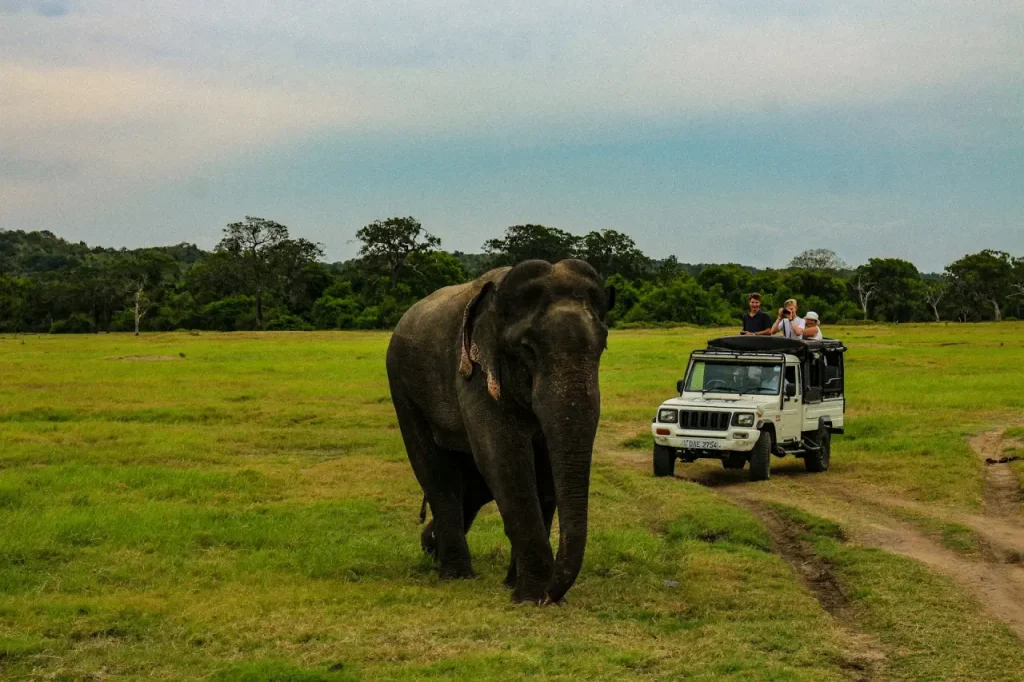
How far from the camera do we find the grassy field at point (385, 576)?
729cm

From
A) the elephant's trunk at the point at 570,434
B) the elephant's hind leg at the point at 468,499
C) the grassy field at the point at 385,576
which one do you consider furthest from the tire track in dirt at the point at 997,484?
the elephant's trunk at the point at 570,434

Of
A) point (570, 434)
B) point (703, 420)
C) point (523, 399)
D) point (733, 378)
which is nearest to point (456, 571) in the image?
point (523, 399)

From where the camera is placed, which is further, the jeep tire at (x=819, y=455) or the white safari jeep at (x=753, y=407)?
the jeep tire at (x=819, y=455)

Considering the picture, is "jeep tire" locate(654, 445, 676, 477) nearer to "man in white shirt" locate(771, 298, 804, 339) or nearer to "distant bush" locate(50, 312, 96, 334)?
"man in white shirt" locate(771, 298, 804, 339)

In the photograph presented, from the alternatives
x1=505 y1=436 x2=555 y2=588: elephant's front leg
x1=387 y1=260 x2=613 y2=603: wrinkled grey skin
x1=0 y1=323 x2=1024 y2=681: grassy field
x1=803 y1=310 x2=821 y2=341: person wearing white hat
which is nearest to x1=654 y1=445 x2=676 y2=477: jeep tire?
x1=0 y1=323 x2=1024 y2=681: grassy field

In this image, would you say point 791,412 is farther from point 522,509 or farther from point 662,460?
point 522,509

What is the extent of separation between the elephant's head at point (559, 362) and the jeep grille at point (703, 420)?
8.55 metres

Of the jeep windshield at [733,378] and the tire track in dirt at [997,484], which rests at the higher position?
the jeep windshield at [733,378]

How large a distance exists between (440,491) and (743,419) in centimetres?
759

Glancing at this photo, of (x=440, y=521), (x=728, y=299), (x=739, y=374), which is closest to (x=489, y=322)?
(x=440, y=521)

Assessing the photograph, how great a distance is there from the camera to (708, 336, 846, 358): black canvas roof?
18.3m

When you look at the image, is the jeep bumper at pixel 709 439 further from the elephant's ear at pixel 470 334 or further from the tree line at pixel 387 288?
the tree line at pixel 387 288

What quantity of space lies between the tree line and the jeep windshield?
201 feet

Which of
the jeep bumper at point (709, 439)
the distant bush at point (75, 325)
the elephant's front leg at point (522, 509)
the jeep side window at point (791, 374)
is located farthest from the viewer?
the distant bush at point (75, 325)
